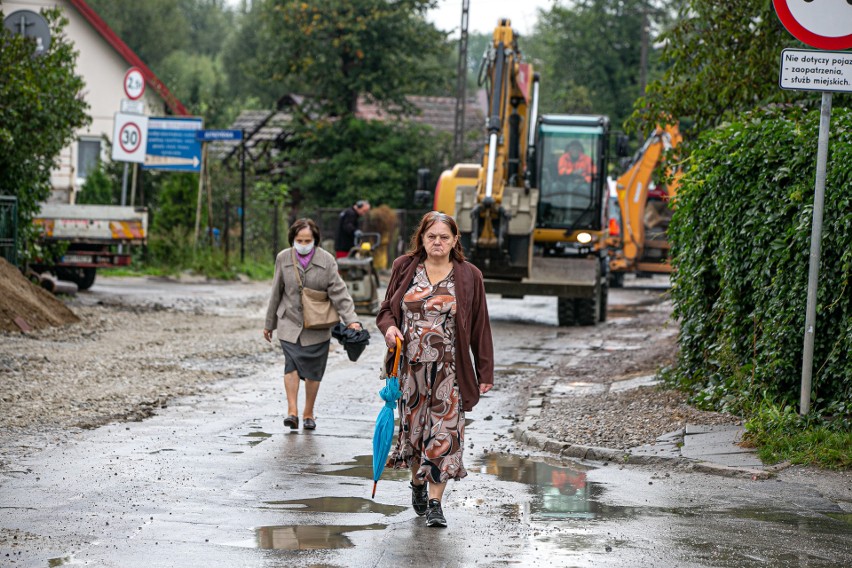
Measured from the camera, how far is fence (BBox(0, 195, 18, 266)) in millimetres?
18286

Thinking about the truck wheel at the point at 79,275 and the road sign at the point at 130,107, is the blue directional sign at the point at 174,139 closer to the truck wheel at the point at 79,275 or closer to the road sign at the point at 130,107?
the road sign at the point at 130,107

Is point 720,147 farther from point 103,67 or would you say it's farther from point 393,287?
point 103,67

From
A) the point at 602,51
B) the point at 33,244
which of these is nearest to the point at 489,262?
the point at 33,244

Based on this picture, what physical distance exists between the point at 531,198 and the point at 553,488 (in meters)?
12.4

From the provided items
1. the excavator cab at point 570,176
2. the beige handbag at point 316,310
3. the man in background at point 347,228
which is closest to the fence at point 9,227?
the man in background at point 347,228

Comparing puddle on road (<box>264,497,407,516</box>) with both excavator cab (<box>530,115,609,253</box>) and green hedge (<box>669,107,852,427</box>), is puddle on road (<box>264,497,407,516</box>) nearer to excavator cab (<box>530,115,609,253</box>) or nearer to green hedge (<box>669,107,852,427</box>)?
green hedge (<box>669,107,852,427</box>)

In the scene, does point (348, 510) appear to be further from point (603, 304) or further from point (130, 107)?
point (130, 107)

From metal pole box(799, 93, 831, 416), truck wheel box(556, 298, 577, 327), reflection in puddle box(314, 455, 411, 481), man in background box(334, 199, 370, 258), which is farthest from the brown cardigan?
man in background box(334, 199, 370, 258)

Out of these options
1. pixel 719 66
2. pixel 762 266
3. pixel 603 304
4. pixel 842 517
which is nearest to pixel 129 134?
pixel 603 304

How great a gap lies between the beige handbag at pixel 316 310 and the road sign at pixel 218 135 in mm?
15799

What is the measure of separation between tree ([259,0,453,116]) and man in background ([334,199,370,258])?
780 inches

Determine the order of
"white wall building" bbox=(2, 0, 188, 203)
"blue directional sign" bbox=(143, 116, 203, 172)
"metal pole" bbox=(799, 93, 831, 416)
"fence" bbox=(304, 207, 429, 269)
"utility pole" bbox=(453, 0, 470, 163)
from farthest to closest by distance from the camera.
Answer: "white wall building" bbox=(2, 0, 188, 203)
"utility pole" bbox=(453, 0, 470, 163)
"fence" bbox=(304, 207, 429, 269)
"blue directional sign" bbox=(143, 116, 203, 172)
"metal pole" bbox=(799, 93, 831, 416)

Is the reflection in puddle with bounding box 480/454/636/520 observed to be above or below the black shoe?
below

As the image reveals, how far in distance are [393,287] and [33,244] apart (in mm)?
13607
